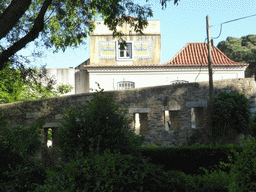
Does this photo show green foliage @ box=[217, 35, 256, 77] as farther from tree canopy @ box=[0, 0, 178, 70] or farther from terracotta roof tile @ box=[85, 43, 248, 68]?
tree canopy @ box=[0, 0, 178, 70]

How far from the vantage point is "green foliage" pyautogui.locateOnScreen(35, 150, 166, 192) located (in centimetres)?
414

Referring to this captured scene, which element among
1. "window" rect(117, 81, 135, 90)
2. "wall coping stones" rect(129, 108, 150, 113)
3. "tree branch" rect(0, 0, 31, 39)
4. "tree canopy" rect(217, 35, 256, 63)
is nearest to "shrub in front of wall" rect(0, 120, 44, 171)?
"tree branch" rect(0, 0, 31, 39)

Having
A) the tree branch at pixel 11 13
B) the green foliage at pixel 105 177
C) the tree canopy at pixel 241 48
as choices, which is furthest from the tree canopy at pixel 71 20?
the tree canopy at pixel 241 48

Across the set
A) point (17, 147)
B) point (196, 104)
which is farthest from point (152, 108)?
point (17, 147)

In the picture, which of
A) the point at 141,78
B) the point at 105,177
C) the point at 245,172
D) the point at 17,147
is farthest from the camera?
the point at 141,78

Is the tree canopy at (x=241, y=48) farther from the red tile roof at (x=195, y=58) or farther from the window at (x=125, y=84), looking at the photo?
the window at (x=125, y=84)

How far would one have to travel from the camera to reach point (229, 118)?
13820mm

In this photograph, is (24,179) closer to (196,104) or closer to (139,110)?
(139,110)

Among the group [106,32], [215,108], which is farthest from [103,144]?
[106,32]

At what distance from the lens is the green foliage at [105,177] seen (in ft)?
13.6

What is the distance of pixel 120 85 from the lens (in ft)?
70.1

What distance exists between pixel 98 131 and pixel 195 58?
16.6m

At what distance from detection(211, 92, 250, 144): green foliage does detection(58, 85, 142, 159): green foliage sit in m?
7.42

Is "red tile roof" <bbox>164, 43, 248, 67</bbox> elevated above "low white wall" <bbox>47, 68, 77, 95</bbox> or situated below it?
above
